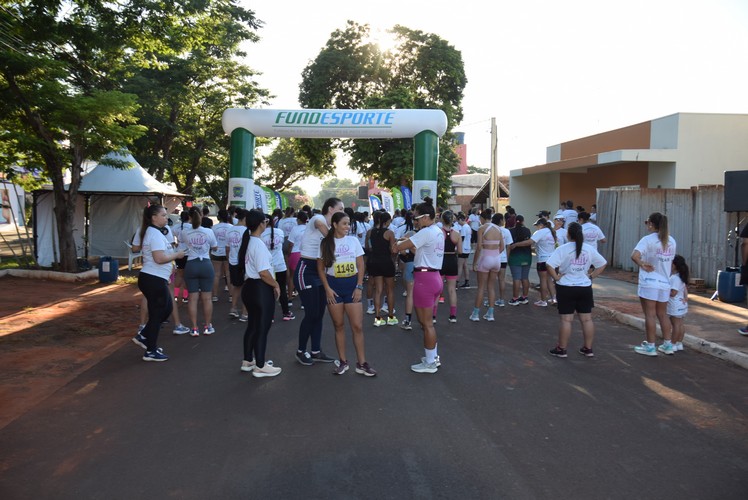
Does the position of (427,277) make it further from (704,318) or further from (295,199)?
(295,199)

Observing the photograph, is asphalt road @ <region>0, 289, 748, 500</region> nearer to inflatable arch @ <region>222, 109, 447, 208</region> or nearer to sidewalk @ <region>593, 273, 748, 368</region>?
sidewalk @ <region>593, 273, 748, 368</region>

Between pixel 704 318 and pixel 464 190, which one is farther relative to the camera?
pixel 464 190

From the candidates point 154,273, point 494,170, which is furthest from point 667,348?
point 494,170

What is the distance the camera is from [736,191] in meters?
11.5

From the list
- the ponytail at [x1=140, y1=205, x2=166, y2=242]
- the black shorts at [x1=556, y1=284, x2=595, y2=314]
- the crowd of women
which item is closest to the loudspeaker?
the crowd of women

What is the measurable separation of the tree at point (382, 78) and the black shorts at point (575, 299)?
2273 centimetres

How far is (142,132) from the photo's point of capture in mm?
14867

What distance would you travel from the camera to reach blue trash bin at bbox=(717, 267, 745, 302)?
11492 millimetres

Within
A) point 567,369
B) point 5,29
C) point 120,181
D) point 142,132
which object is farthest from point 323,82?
point 567,369

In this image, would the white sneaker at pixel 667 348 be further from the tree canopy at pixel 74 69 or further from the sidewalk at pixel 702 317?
the tree canopy at pixel 74 69

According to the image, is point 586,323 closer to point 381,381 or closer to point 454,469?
point 381,381

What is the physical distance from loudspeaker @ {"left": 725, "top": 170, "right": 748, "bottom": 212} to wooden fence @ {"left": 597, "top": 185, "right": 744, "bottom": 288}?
1.10m

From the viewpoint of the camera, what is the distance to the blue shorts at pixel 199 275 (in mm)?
8367

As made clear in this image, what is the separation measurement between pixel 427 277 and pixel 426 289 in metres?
0.14
